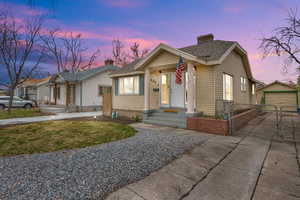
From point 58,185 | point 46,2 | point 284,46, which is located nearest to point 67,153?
point 58,185

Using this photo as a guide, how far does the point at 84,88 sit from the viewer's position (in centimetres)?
1443

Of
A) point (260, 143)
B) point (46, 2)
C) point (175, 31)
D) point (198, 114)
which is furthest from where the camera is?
point (175, 31)

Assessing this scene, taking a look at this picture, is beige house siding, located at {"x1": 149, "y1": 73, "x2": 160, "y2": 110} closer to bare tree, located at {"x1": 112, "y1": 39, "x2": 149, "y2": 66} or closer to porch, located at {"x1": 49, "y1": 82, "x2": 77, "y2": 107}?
porch, located at {"x1": 49, "y1": 82, "x2": 77, "y2": 107}

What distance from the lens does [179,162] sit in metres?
3.28

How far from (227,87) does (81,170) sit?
866 centimetres

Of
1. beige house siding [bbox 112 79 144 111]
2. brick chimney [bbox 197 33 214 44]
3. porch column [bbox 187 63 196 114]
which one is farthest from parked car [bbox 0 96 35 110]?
brick chimney [bbox 197 33 214 44]

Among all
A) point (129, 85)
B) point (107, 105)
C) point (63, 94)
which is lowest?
point (107, 105)

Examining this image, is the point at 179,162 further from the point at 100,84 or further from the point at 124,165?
the point at 100,84

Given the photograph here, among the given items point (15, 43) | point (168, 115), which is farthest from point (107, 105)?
point (15, 43)

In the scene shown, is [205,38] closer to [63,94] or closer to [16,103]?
[63,94]

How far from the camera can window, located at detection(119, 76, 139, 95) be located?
988 centimetres

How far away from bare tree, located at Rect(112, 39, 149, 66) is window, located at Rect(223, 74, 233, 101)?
2072 centimetres

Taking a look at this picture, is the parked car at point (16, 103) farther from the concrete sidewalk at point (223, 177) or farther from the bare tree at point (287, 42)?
the bare tree at point (287, 42)

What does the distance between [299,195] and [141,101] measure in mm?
7964
